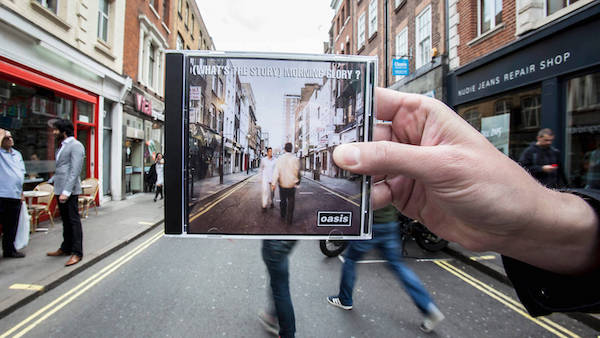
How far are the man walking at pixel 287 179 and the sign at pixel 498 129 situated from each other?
8.45 m

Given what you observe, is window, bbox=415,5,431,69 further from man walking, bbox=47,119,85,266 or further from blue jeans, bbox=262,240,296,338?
man walking, bbox=47,119,85,266

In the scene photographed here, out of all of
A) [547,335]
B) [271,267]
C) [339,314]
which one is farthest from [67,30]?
[547,335]

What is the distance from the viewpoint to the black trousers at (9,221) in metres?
4.29

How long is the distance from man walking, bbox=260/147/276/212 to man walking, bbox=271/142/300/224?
0.8 inches

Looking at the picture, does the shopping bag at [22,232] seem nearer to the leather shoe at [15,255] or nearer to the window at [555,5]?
the leather shoe at [15,255]

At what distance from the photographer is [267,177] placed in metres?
1.28

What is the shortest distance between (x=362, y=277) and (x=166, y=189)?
138 inches

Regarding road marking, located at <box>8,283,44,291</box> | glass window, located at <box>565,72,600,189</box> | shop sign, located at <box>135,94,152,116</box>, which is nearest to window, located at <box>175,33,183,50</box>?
shop sign, located at <box>135,94,152,116</box>

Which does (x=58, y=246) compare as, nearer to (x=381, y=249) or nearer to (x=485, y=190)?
(x=381, y=249)

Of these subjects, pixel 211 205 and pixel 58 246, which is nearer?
pixel 211 205

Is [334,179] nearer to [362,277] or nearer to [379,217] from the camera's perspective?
[379,217]

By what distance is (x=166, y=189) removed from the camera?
3.67 ft

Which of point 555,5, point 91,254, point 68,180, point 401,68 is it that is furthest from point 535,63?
point 91,254

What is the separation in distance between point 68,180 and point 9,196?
1211mm
